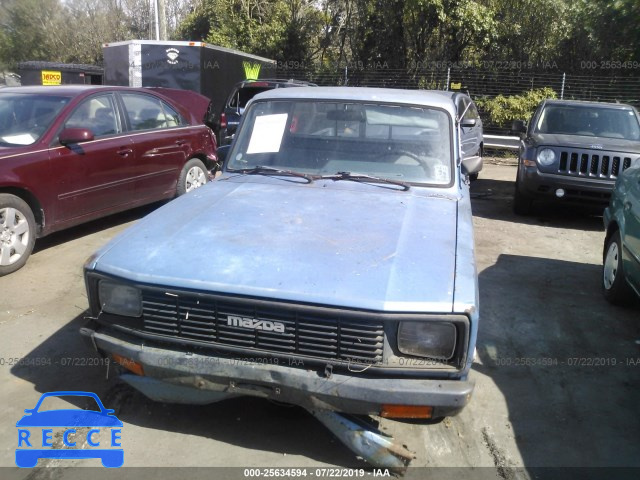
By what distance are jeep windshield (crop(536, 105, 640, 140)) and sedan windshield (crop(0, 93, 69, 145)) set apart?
6.70 m

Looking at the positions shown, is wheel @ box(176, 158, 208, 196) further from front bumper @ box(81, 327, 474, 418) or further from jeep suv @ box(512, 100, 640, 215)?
front bumper @ box(81, 327, 474, 418)

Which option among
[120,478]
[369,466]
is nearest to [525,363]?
[369,466]

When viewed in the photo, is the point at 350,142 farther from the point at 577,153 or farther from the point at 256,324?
the point at 577,153

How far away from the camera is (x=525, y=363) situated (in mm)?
4293

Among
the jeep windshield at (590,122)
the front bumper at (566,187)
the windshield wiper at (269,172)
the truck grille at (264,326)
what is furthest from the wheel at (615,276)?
the jeep windshield at (590,122)

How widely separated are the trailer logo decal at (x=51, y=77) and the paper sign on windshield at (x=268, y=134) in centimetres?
1636

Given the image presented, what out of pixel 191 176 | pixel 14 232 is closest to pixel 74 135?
pixel 14 232

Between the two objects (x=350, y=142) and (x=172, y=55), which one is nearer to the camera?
(x=350, y=142)

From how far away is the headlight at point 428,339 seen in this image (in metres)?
2.76

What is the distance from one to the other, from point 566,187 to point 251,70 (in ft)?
36.8

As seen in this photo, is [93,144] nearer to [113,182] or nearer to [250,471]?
[113,182]

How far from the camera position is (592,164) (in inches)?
319

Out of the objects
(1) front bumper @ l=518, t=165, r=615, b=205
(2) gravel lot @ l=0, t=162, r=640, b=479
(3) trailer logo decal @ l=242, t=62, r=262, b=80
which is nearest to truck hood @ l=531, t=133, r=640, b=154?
(1) front bumper @ l=518, t=165, r=615, b=205

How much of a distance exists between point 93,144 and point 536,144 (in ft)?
19.1
